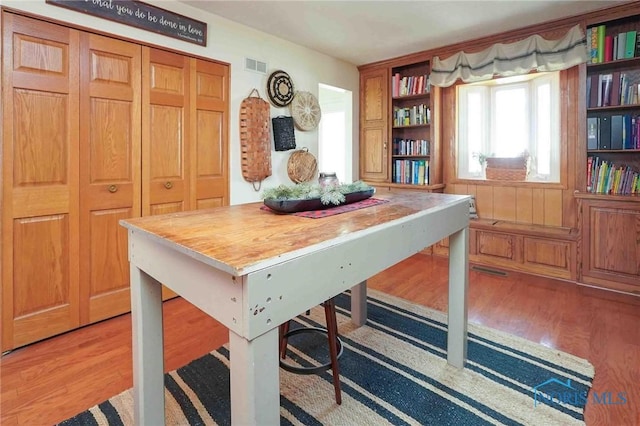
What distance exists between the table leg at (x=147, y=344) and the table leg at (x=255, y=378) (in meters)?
0.61

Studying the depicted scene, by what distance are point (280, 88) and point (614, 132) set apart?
3.06m

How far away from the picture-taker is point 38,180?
2.17 meters

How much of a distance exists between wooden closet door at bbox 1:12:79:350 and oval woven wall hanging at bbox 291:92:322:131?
77.5 inches

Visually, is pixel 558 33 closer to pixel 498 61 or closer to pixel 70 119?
pixel 498 61

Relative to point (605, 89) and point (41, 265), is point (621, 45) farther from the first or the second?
point (41, 265)

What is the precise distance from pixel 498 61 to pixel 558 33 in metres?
0.51

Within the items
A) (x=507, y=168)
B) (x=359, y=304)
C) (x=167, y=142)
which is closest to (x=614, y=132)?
(x=507, y=168)

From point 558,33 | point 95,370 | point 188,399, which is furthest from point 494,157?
point 95,370

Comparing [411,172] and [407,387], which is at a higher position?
[411,172]

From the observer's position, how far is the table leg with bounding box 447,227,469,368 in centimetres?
187

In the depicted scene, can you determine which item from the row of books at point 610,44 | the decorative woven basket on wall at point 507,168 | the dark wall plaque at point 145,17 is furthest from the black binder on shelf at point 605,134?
the dark wall plaque at point 145,17

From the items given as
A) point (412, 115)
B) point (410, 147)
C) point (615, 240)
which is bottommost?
point (615, 240)

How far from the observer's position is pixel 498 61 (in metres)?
3.47

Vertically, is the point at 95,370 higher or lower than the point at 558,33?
lower
